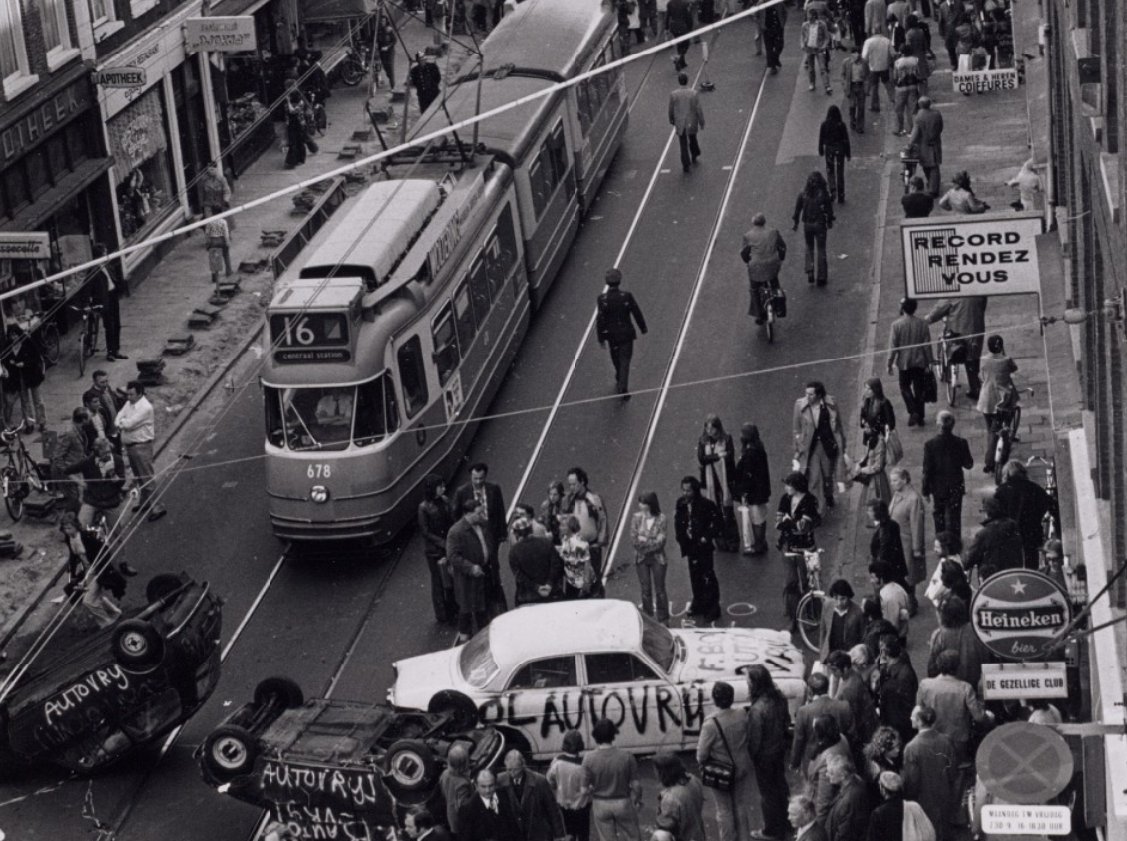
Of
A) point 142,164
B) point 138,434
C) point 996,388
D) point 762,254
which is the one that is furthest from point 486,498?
point 142,164

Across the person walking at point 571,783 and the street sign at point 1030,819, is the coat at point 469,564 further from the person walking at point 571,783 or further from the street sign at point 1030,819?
the street sign at point 1030,819

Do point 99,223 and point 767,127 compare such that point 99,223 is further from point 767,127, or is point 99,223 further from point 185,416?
point 767,127

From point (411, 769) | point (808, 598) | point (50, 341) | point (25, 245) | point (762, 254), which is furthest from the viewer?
point (50, 341)

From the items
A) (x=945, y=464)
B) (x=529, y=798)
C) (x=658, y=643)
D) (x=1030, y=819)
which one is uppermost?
(x=1030, y=819)

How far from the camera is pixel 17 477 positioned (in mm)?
25781

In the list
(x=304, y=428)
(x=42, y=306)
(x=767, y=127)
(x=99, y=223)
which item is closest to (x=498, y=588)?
(x=304, y=428)

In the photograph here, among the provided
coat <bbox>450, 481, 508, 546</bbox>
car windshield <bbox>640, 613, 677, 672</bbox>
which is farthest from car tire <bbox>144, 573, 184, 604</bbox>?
car windshield <bbox>640, 613, 677, 672</bbox>

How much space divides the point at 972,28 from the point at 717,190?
6.77 metres

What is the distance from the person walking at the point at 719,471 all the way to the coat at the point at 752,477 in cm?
11

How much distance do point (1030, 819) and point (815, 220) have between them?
59.1 ft

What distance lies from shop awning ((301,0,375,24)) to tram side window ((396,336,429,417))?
72.4ft

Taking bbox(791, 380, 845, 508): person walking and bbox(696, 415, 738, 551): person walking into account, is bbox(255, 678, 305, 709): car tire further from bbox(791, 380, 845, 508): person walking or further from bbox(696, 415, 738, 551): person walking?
bbox(791, 380, 845, 508): person walking

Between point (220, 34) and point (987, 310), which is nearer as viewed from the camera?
point (987, 310)

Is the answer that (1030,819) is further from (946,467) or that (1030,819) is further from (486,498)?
(486,498)
